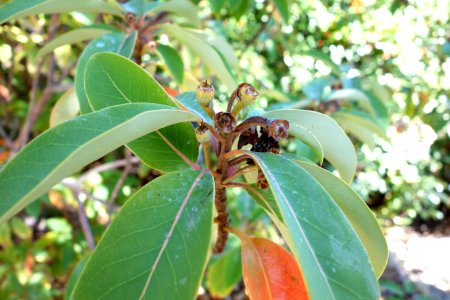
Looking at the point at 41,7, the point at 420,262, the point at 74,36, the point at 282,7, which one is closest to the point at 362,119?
the point at 282,7

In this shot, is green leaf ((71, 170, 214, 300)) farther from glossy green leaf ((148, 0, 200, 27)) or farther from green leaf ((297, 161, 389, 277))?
glossy green leaf ((148, 0, 200, 27))

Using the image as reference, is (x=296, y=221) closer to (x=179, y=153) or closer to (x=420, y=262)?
Answer: (x=179, y=153)

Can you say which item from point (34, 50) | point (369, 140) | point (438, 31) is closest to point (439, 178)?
point (438, 31)

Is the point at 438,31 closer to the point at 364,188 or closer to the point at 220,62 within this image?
the point at 364,188

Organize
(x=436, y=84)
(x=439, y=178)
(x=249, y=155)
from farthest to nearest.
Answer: (x=439, y=178) → (x=436, y=84) → (x=249, y=155)

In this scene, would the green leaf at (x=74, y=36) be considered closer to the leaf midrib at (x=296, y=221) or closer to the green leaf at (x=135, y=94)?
the green leaf at (x=135, y=94)

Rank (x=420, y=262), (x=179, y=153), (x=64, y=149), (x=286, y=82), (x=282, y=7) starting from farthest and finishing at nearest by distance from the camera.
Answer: (x=420, y=262), (x=286, y=82), (x=282, y=7), (x=179, y=153), (x=64, y=149)

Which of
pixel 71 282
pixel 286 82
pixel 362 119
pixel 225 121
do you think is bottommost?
pixel 286 82
